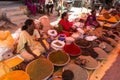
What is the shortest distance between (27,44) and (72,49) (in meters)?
0.85

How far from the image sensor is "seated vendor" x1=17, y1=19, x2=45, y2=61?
2697 millimetres

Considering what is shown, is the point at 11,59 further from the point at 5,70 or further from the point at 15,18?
the point at 15,18

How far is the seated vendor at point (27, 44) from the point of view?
2697 millimetres

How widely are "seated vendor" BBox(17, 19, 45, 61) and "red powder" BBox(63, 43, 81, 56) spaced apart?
55cm

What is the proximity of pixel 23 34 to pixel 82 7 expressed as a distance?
22.7 feet

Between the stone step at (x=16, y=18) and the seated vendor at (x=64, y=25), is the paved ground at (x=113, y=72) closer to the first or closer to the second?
the seated vendor at (x=64, y=25)

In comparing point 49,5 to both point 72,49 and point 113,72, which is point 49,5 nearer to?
point 72,49

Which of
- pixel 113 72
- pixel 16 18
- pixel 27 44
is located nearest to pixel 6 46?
pixel 27 44

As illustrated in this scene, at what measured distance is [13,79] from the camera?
2127mm

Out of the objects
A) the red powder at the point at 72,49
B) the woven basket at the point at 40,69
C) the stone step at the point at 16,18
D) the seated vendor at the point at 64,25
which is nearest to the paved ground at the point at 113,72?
the red powder at the point at 72,49

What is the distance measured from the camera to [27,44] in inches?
109

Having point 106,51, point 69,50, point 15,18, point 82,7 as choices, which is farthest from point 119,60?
point 82,7

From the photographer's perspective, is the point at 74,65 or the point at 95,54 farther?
the point at 95,54

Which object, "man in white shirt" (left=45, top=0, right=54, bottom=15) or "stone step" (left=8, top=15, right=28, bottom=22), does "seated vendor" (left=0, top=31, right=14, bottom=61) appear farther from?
"man in white shirt" (left=45, top=0, right=54, bottom=15)
